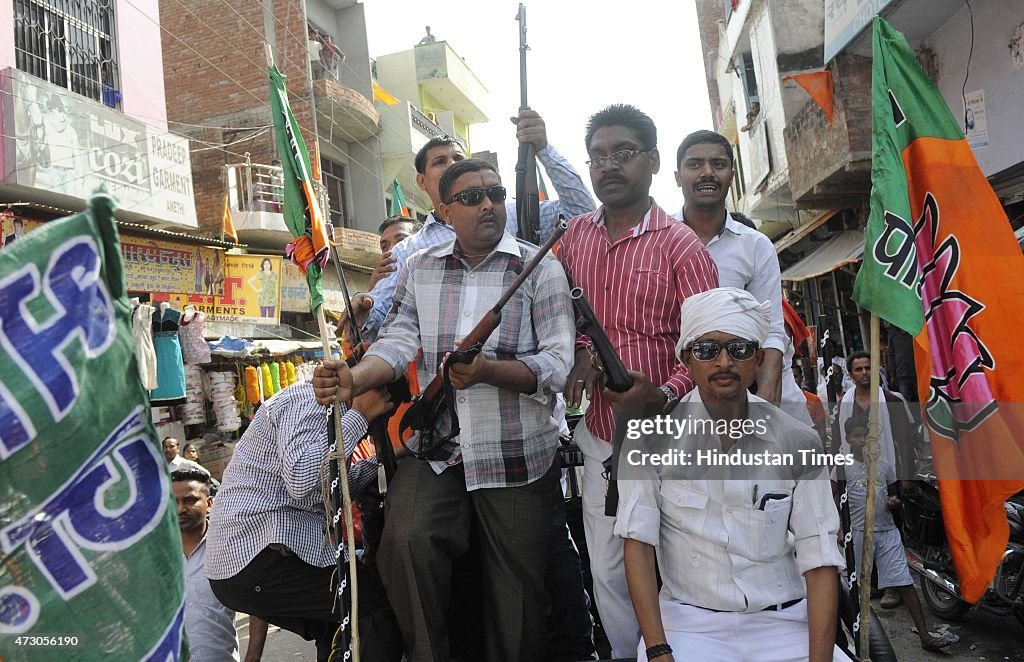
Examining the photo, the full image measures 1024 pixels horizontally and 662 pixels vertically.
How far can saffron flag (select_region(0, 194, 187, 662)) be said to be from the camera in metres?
1.47

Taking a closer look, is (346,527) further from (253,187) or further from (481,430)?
(253,187)

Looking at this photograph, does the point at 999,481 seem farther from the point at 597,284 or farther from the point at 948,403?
the point at 597,284

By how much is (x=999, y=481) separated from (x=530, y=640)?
5.83 ft

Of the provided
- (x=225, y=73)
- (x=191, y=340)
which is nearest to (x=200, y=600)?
(x=191, y=340)

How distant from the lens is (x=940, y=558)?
5.23m

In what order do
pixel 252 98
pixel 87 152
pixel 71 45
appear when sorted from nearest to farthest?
pixel 87 152
pixel 71 45
pixel 252 98

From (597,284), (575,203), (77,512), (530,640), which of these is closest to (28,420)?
(77,512)

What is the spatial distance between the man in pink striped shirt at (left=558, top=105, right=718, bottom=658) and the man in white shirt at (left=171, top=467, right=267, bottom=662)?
1.73m

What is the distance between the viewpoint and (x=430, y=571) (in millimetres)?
2598

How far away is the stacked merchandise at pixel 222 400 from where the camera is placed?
1095 centimetres

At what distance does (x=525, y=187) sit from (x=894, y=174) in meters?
1.56

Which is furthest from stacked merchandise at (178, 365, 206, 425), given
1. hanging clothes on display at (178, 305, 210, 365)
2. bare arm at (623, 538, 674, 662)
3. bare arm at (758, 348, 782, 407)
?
bare arm at (623, 538, 674, 662)

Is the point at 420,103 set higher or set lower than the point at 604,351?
higher

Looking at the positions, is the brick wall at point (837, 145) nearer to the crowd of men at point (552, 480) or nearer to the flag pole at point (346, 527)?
the crowd of men at point (552, 480)
